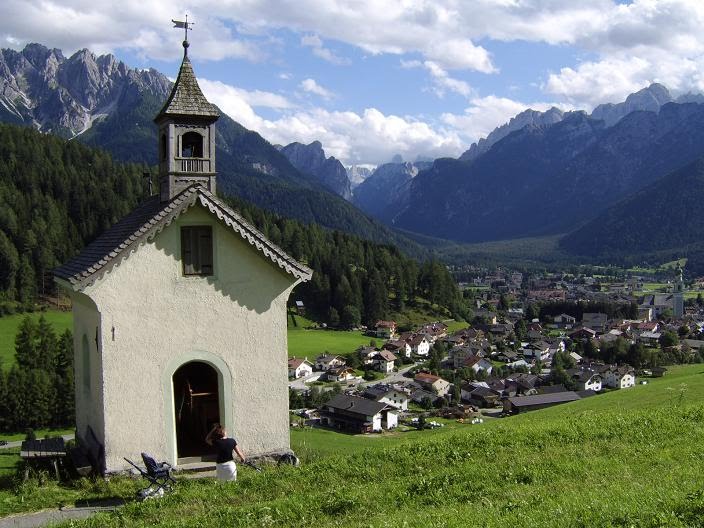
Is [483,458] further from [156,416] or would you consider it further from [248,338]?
[156,416]

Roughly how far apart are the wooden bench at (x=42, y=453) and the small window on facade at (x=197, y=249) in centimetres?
532

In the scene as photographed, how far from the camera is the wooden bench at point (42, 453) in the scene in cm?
1594

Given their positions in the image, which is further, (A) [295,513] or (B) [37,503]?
(B) [37,503]

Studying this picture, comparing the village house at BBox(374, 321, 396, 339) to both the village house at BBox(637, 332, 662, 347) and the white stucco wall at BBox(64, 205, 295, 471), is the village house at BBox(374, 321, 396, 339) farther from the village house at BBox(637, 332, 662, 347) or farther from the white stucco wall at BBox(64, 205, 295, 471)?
the white stucco wall at BBox(64, 205, 295, 471)

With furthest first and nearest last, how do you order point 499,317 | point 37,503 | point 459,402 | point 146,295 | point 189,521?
point 499,317
point 459,402
point 146,295
point 37,503
point 189,521

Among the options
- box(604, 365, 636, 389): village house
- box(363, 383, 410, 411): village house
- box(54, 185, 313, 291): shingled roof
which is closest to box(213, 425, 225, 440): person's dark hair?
box(54, 185, 313, 291): shingled roof

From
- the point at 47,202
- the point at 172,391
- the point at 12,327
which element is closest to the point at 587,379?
the point at 12,327

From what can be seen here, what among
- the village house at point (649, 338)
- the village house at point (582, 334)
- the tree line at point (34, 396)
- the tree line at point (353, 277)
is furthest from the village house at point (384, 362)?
the village house at point (582, 334)

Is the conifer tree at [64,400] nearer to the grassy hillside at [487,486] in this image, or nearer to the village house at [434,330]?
the grassy hillside at [487,486]

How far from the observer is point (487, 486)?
463 inches

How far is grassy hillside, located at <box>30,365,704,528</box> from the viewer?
31.0 feet

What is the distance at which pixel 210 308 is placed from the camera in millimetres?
16438

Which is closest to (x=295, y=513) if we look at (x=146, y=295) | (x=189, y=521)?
(x=189, y=521)

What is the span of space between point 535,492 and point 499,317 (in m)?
177
